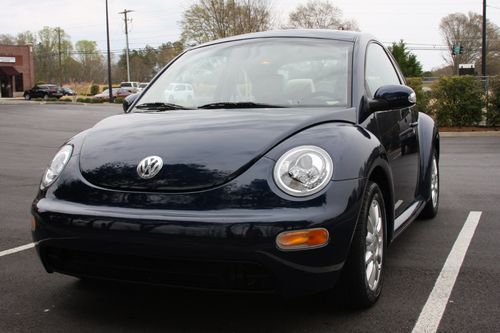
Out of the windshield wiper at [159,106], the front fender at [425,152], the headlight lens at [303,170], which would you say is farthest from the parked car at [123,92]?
the headlight lens at [303,170]

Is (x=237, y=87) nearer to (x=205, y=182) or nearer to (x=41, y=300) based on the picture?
(x=205, y=182)

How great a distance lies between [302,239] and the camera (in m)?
2.71

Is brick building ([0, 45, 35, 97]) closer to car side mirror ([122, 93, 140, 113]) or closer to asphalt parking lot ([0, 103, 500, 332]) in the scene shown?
asphalt parking lot ([0, 103, 500, 332])

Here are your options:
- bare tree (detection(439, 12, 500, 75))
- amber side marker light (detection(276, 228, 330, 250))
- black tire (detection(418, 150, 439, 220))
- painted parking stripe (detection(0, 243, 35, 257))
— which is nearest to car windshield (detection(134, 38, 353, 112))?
amber side marker light (detection(276, 228, 330, 250))

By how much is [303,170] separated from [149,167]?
0.78 meters

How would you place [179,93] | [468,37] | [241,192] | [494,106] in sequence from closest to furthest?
[241,192], [179,93], [494,106], [468,37]

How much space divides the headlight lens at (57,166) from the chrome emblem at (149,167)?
0.53 meters

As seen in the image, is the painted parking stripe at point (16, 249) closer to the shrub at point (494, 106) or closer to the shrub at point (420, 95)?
the shrub at point (420, 95)

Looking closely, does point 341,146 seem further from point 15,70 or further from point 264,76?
point 15,70

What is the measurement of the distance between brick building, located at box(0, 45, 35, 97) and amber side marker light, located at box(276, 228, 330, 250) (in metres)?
64.6

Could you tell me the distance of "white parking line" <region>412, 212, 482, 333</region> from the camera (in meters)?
3.14

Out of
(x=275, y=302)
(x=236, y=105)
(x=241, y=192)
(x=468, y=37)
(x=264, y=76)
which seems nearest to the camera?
(x=241, y=192)

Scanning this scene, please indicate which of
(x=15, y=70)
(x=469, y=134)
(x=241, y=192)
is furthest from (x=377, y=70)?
(x=15, y=70)

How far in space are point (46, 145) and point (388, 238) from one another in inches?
478
